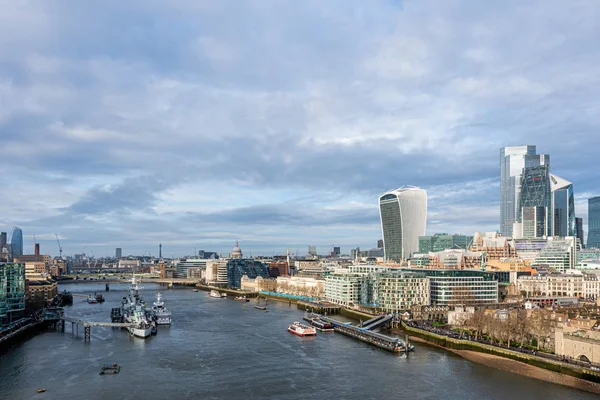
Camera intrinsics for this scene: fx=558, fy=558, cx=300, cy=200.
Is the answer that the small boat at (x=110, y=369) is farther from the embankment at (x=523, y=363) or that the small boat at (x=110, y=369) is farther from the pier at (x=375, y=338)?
the embankment at (x=523, y=363)

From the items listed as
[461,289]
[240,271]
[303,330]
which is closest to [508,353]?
[303,330]

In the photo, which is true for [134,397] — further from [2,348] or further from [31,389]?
[2,348]

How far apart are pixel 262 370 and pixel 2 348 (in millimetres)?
32482

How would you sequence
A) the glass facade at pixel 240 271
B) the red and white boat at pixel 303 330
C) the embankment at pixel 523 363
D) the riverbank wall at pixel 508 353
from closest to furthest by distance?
the embankment at pixel 523 363
the riverbank wall at pixel 508 353
the red and white boat at pixel 303 330
the glass facade at pixel 240 271

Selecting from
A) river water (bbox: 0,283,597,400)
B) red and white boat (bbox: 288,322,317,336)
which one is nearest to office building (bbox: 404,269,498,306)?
red and white boat (bbox: 288,322,317,336)

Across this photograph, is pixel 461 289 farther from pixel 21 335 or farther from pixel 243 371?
pixel 21 335

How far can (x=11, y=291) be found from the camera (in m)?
78.2

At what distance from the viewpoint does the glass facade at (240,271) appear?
187 metres

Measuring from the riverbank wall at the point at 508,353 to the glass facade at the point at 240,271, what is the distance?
11567cm

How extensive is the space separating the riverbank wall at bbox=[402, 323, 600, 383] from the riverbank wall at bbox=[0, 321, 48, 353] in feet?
164

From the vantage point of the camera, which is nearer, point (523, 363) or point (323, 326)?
point (523, 363)

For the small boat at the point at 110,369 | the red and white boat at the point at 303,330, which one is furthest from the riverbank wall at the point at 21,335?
the red and white boat at the point at 303,330

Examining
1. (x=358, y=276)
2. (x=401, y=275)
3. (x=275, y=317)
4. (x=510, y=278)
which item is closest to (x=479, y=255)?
(x=510, y=278)

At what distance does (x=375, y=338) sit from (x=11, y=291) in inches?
2001
